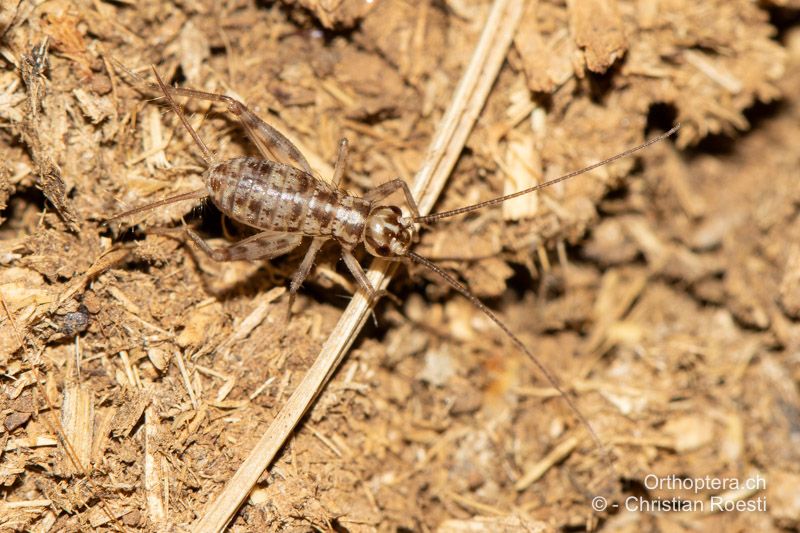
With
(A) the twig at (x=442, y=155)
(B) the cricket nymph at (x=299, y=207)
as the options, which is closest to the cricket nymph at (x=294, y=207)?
(B) the cricket nymph at (x=299, y=207)

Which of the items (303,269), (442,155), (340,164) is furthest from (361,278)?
A: (442,155)

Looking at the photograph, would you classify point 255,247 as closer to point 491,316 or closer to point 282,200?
point 282,200

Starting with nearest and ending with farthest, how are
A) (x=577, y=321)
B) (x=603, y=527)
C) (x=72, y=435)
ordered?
1. (x=72, y=435)
2. (x=603, y=527)
3. (x=577, y=321)

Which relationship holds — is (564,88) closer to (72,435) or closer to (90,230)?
(90,230)

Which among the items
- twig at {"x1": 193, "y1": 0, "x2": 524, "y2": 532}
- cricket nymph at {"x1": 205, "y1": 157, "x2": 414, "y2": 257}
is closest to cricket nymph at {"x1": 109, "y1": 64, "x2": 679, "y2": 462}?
cricket nymph at {"x1": 205, "y1": 157, "x2": 414, "y2": 257}

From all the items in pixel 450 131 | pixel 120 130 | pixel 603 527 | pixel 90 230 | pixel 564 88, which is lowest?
pixel 603 527

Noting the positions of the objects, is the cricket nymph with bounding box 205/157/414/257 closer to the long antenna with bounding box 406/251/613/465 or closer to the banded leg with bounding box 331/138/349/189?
the banded leg with bounding box 331/138/349/189

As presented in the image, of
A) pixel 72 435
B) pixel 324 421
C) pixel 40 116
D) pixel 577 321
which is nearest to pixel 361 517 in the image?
pixel 324 421
